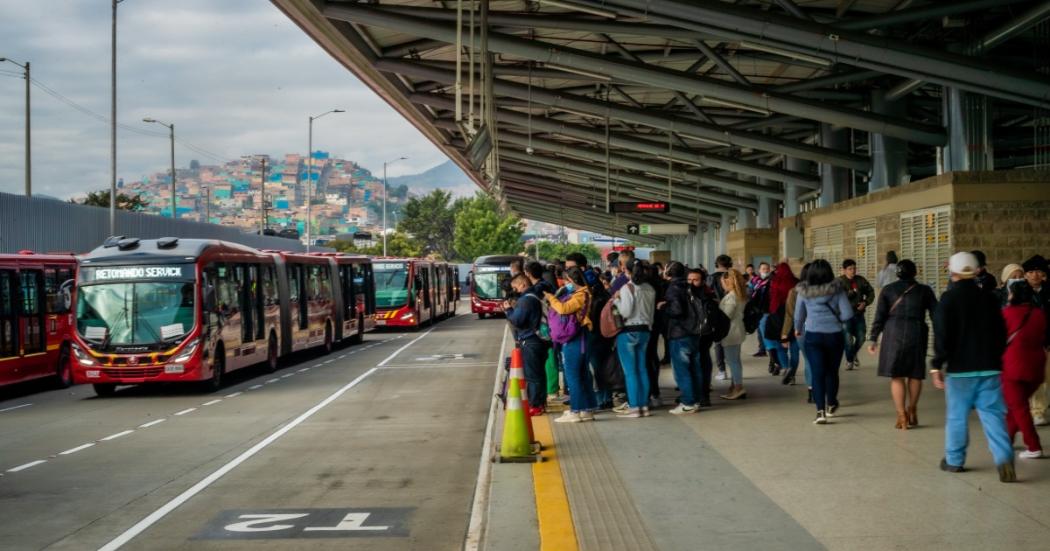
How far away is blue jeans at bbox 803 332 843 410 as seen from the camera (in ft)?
43.9

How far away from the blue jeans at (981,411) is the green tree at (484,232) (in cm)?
15415

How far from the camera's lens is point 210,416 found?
17.4 m

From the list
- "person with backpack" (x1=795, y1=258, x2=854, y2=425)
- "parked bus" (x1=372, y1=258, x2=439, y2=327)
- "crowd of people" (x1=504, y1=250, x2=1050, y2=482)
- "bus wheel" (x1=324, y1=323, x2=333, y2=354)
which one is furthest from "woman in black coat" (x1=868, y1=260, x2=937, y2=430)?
"parked bus" (x1=372, y1=258, x2=439, y2=327)

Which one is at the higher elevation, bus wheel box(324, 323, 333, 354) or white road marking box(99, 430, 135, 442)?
bus wheel box(324, 323, 333, 354)

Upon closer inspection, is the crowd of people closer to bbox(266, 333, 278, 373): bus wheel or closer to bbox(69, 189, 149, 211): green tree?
bbox(266, 333, 278, 373): bus wheel

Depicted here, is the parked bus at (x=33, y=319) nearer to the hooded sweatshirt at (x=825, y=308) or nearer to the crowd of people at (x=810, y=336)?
the crowd of people at (x=810, y=336)

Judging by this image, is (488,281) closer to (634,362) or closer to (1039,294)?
(634,362)

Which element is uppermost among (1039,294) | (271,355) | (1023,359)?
(1039,294)

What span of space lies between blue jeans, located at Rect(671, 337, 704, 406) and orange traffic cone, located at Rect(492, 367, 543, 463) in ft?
11.5

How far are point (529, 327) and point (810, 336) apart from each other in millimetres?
3131

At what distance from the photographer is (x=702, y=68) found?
1282 inches

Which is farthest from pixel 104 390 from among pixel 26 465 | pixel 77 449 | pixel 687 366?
pixel 687 366

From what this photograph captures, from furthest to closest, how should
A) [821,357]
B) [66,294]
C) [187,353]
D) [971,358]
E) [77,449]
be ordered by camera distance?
[66,294] < [187,353] < [77,449] < [821,357] < [971,358]

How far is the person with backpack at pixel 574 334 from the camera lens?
1405 centimetres
